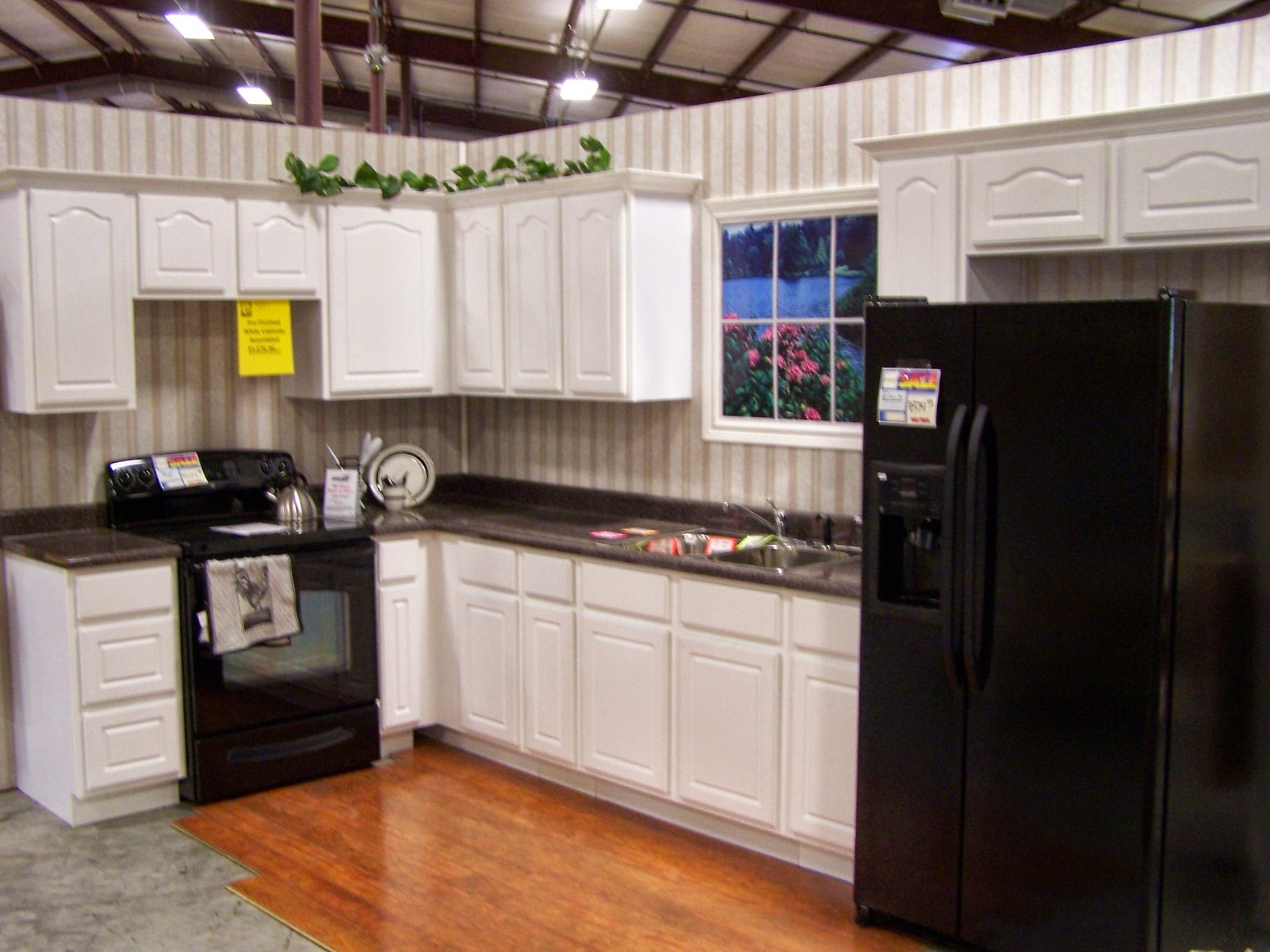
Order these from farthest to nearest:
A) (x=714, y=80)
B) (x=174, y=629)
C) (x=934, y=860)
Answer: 1. (x=714, y=80)
2. (x=174, y=629)
3. (x=934, y=860)

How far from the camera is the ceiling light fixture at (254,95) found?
1097 cm

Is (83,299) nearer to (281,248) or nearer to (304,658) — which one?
(281,248)

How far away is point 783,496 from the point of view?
439cm

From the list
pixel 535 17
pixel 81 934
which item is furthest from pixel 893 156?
pixel 535 17

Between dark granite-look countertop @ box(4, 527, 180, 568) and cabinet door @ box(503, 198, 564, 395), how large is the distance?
145 centimetres

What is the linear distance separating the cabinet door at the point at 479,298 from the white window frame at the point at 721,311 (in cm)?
86

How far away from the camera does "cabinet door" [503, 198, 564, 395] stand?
470cm

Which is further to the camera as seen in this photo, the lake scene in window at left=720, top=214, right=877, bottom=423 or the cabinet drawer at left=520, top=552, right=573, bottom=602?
the cabinet drawer at left=520, top=552, right=573, bottom=602

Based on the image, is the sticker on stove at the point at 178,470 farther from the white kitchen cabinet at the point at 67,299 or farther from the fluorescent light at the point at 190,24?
the fluorescent light at the point at 190,24

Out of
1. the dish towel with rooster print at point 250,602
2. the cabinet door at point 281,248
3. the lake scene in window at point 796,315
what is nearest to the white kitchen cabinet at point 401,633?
the dish towel with rooster print at point 250,602

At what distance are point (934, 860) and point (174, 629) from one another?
8.52 ft

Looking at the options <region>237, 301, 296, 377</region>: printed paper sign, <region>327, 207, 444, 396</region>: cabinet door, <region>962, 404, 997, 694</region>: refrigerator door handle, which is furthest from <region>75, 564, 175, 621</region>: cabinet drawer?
<region>962, 404, 997, 694</region>: refrigerator door handle

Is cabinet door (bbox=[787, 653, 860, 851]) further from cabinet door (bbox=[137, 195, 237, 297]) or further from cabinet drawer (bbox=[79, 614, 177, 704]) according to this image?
cabinet door (bbox=[137, 195, 237, 297])

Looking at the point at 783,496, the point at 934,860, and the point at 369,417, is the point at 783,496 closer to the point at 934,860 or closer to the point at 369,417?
the point at 934,860
